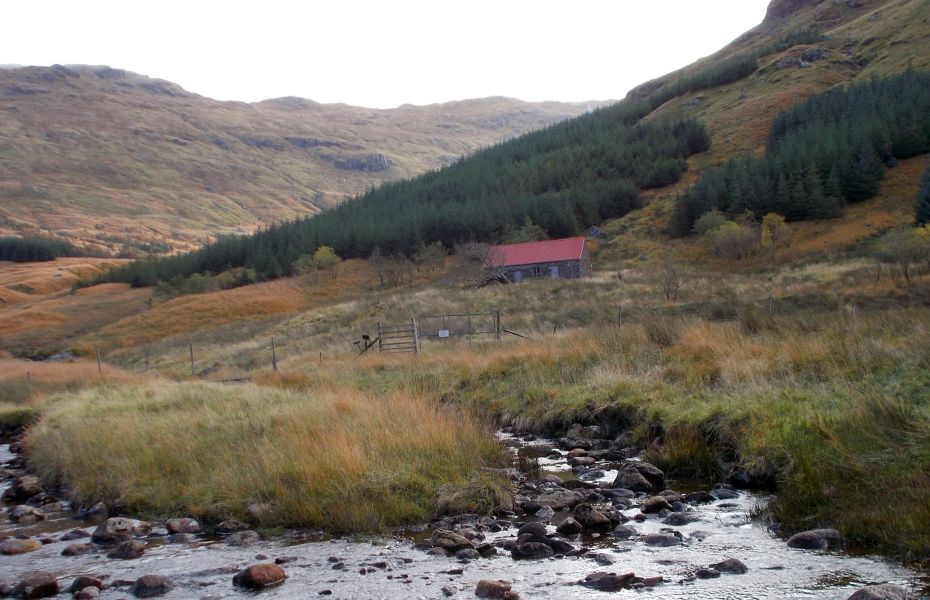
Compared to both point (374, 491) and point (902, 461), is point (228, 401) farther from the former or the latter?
point (902, 461)

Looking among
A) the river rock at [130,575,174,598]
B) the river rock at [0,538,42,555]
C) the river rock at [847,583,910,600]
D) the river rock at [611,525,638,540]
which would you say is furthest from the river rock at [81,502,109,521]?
the river rock at [847,583,910,600]

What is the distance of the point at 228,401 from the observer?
58.3 ft

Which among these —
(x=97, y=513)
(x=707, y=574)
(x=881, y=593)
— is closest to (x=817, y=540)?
(x=707, y=574)

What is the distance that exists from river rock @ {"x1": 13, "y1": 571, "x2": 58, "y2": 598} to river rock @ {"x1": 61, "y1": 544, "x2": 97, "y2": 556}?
4.47 feet

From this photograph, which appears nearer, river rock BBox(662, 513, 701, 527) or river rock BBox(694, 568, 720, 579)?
river rock BBox(694, 568, 720, 579)

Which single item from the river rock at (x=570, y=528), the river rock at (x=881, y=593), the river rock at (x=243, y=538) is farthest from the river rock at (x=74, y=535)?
the river rock at (x=881, y=593)

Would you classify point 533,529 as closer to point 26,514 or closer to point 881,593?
point 881,593

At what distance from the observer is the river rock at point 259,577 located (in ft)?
26.3

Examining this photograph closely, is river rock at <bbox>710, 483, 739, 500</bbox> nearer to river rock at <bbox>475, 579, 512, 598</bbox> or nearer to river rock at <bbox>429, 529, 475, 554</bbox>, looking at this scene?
river rock at <bbox>429, 529, 475, 554</bbox>

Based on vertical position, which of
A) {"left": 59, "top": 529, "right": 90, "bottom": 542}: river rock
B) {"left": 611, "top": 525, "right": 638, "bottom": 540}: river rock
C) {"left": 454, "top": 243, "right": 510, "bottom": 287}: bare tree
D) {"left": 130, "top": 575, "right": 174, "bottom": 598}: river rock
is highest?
{"left": 454, "top": 243, "right": 510, "bottom": 287}: bare tree

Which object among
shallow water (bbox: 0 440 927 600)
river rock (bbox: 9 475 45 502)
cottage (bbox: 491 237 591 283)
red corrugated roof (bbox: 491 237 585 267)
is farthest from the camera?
red corrugated roof (bbox: 491 237 585 267)

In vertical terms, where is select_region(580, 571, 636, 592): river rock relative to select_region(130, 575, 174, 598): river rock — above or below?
below

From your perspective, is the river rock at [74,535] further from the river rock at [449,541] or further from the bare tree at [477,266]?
the bare tree at [477,266]

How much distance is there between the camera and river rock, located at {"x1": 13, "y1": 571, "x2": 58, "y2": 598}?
816 centimetres
